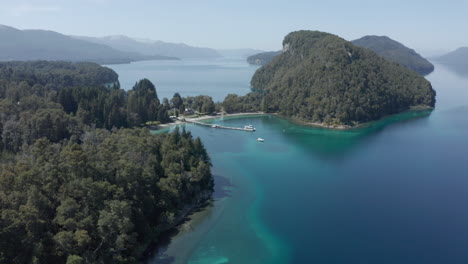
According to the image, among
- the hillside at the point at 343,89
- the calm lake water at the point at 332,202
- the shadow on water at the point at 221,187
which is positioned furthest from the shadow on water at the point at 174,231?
the hillside at the point at 343,89

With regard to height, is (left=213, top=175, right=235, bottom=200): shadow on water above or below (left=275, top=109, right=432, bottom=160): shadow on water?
below

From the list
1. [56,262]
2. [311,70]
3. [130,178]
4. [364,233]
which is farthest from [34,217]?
[311,70]

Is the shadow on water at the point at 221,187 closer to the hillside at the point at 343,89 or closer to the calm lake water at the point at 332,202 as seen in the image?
the calm lake water at the point at 332,202

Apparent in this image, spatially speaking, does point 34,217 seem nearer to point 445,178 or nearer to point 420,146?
point 445,178

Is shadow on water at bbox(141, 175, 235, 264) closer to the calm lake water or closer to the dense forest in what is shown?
the calm lake water

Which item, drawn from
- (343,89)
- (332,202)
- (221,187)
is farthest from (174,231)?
(343,89)

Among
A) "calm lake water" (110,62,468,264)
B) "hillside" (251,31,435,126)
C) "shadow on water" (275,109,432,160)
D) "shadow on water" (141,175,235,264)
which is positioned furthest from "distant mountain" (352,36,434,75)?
"shadow on water" (141,175,235,264)

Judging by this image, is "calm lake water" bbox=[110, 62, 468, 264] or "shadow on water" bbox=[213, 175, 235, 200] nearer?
"calm lake water" bbox=[110, 62, 468, 264]

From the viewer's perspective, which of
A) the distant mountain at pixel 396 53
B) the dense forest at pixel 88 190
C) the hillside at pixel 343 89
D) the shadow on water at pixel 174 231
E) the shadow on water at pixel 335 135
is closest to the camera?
the dense forest at pixel 88 190

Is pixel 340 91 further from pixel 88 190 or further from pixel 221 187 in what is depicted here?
pixel 88 190
